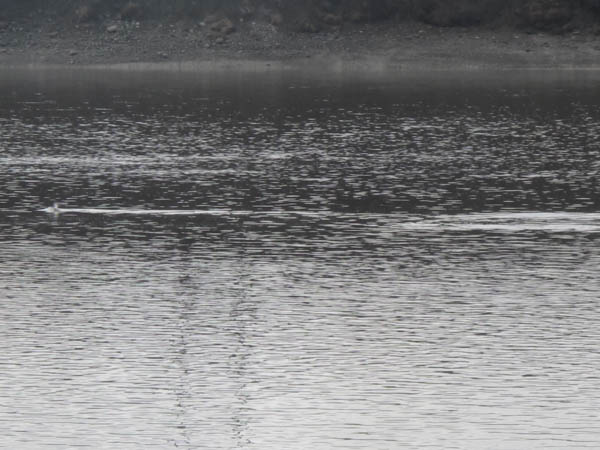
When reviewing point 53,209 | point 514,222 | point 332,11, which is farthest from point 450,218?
point 332,11

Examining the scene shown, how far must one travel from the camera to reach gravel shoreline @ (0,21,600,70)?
143750 mm

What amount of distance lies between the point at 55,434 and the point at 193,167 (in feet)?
148

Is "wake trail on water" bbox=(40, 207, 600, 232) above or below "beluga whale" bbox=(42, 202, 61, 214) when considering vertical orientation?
below

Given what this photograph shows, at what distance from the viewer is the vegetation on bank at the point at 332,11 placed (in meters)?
151

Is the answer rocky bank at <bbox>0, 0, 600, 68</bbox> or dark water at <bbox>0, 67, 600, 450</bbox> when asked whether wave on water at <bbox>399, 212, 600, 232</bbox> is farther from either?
rocky bank at <bbox>0, 0, 600, 68</bbox>

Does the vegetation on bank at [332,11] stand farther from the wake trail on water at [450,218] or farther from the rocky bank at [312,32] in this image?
the wake trail on water at [450,218]

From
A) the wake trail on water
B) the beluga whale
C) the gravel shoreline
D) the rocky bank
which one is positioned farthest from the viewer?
the rocky bank

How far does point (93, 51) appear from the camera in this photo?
483 ft

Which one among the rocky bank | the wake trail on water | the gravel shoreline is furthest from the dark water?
the rocky bank

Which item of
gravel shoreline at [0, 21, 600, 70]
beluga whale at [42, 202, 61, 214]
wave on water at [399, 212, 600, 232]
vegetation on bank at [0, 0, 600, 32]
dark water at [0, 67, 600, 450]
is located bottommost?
wave on water at [399, 212, 600, 232]

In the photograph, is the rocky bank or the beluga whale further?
the rocky bank

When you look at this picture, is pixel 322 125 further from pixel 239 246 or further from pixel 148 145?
pixel 239 246

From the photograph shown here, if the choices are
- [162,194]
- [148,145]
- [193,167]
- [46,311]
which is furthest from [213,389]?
[148,145]

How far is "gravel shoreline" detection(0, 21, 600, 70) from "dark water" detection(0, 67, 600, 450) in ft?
175
